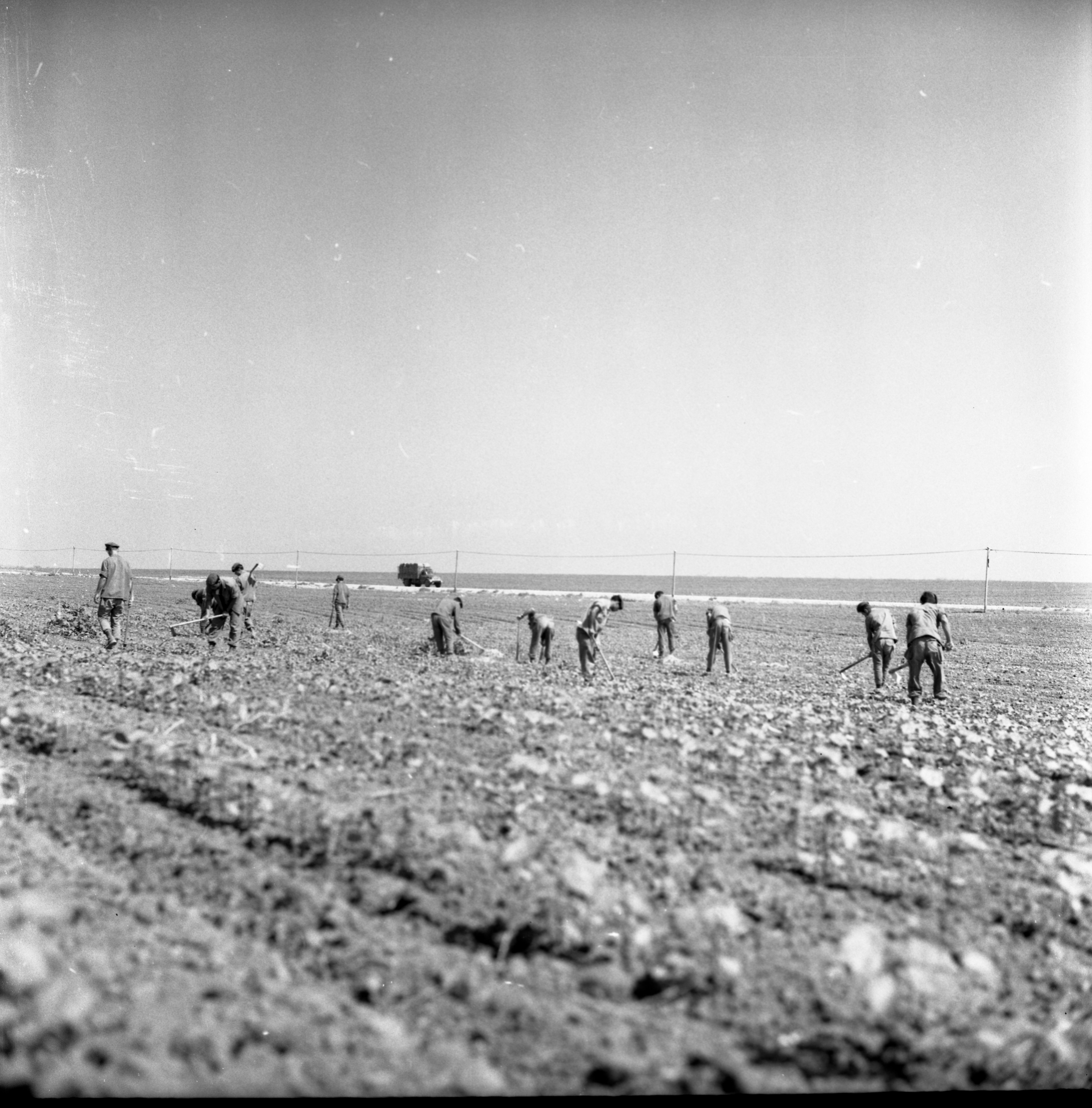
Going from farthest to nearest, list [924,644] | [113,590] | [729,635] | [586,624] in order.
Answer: [729,635] < [113,590] < [586,624] < [924,644]

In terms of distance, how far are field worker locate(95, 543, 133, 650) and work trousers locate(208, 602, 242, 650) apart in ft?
5.16

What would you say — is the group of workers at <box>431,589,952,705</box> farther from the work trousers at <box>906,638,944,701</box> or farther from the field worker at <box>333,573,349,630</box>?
the field worker at <box>333,573,349,630</box>

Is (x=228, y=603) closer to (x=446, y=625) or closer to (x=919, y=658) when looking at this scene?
(x=446, y=625)

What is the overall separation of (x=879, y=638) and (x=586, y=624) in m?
4.86

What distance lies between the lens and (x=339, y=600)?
22422 mm

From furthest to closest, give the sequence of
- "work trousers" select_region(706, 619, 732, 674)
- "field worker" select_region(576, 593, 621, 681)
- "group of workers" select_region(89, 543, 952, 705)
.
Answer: "work trousers" select_region(706, 619, 732, 674), "field worker" select_region(576, 593, 621, 681), "group of workers" select_region(89, 543, 952, 705)

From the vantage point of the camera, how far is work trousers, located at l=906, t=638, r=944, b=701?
37.0ft

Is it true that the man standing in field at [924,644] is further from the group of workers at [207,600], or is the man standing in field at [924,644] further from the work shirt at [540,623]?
the group of workers at [207,600]

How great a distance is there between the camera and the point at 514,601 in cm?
4847

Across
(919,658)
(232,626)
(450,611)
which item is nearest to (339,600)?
(232,626)

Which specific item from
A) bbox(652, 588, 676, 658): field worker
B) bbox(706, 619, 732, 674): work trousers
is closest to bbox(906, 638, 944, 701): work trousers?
bbox(706, 619, 732, 674): work trousers

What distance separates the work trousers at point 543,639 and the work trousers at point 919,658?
5.79 meters

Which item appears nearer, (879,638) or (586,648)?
(586,648)

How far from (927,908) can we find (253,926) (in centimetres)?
360
